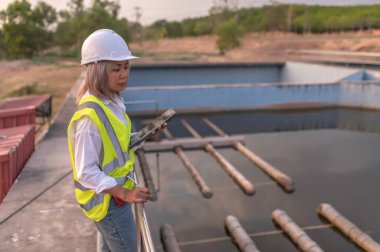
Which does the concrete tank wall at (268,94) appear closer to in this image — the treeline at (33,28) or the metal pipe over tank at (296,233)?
the metal pipe over tank at (296,233)

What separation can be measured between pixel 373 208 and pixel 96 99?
9293mm

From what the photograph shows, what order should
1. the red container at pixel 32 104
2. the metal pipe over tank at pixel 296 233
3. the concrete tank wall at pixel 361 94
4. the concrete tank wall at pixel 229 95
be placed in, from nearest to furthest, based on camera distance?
1. the metal pipe over tank at pixel 296 233
2. the red container at pixel 32 104
3. the concrete tank wall at pixel 229 95
4. the concrete tank wall at pixel 361 94

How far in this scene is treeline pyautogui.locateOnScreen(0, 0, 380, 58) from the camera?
49375 mm

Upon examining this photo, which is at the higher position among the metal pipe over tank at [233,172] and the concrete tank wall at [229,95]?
the concrete tank wall at [229,95]

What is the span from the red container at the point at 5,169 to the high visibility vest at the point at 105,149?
424 cm

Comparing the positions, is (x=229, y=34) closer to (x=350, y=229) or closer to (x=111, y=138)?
(x=350, y=229)

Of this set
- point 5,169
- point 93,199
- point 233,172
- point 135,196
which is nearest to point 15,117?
point 5,169

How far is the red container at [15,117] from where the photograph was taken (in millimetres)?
10023

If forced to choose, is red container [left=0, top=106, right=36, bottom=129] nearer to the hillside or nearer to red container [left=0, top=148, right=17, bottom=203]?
red container [left=0, top=148, right=17, bottom=203]

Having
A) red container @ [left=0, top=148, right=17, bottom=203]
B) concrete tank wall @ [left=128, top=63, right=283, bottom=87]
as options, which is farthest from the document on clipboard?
concrete tank wall @ [left=128, top=63, right=283, bottom=87]

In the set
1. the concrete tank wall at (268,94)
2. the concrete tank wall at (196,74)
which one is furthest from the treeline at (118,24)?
the concrete tank wall at (268,94)

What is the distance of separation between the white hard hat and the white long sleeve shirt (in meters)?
0.42

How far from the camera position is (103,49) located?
7.77 feet

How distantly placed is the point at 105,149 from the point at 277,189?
8.81m
